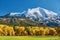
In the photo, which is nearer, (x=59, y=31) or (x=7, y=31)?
(x=59, y=31)

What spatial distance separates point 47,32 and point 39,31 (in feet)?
16.4

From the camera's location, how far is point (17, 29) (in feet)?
426

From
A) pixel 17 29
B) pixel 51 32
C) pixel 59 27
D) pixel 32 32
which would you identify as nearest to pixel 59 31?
pixel 59 27

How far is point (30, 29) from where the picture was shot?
133000mm

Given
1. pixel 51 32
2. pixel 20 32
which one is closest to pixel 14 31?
pixel 20 32

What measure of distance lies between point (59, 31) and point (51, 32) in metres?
10.9

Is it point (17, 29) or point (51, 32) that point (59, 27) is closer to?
point (51, 32)

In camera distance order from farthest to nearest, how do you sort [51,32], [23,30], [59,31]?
[23,30]
[51,32]
[59,31]

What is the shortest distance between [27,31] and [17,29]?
21.5ft

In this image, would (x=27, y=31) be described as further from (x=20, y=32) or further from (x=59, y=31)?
(x=59, y=31)

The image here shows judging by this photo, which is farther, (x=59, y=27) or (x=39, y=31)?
(x=39, y=31)

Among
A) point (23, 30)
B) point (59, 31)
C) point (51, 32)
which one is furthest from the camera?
point (23, 30)

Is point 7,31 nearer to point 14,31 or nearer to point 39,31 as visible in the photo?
point 14,31

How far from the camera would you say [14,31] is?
405 feet
